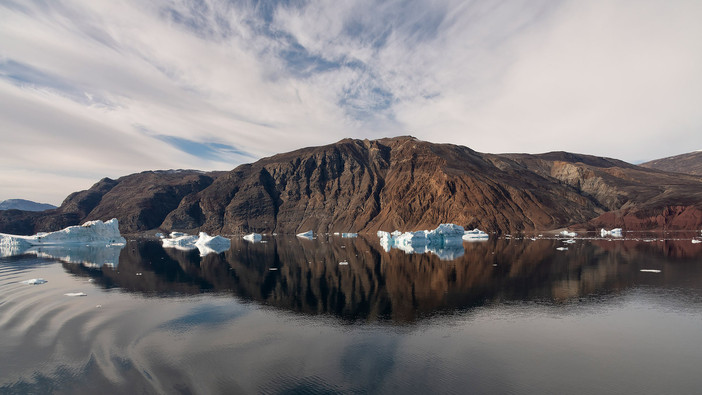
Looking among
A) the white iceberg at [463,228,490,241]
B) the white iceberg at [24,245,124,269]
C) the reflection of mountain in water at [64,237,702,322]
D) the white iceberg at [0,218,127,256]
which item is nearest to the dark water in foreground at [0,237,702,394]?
the reflection of mountain in water at [64,237,702,322]

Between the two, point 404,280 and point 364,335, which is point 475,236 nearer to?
point 404,280

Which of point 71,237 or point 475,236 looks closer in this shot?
point 71,237

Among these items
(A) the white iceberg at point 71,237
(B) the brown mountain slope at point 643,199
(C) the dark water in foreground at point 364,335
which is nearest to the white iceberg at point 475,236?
(B) the brown mountain slope at point 643,199

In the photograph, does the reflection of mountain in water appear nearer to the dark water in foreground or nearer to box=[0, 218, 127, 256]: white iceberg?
the dark water in foreground

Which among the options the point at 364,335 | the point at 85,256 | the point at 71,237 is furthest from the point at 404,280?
the point at 71,237

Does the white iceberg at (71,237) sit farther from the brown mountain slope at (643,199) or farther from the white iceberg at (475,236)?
the brown mountain slope at (643,199)

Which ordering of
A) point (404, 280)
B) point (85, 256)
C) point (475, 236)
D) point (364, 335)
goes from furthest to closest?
point (475, 236) < point (85, 256) < point (404, 280) < point (364, 335)

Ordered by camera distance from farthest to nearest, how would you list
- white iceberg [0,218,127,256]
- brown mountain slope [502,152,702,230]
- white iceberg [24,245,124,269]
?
1. brown mountain slope [502,152,702,230]
2. white iceberg [0,218,127,256]
3. white iceberg [24,245,124,269]

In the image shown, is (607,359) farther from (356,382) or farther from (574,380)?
(356,382)
